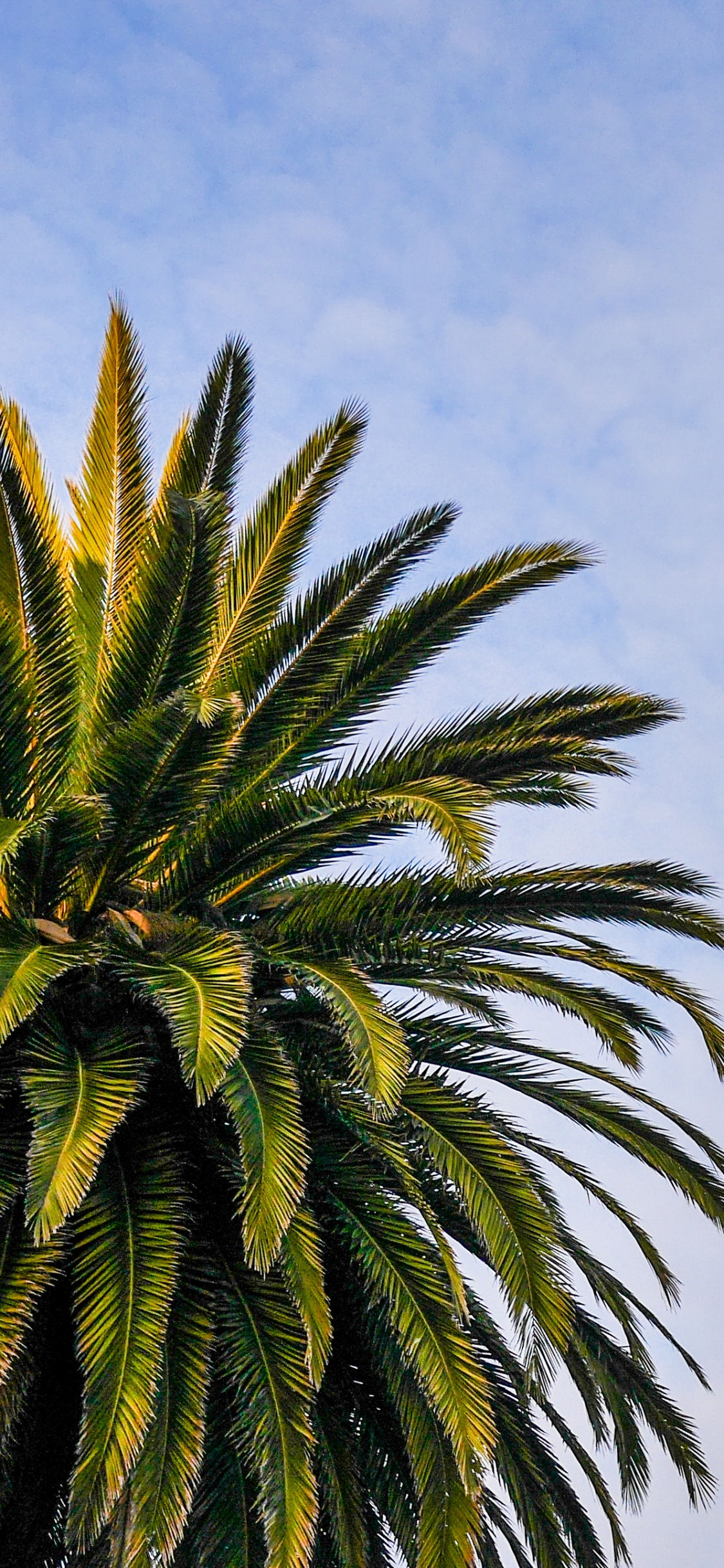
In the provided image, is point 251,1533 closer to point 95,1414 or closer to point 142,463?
point 95,1414

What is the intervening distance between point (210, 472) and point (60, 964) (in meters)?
3.86

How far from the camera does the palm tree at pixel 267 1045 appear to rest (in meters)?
6.60

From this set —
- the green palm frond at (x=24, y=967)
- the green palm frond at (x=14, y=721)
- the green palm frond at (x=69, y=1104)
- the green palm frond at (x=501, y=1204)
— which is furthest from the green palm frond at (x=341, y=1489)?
the green palm frond at (x=14, y=721)

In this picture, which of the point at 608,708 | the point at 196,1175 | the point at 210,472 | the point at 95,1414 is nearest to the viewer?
the point at 95,1414

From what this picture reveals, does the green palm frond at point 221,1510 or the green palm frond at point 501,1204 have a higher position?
the green palm frond at point 501,1204

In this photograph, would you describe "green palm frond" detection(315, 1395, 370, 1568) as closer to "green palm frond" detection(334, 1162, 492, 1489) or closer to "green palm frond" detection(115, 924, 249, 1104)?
"green palm frond" detection(334, 1162, 492, 1489)

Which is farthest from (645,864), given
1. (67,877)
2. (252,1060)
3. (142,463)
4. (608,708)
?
(142,463)

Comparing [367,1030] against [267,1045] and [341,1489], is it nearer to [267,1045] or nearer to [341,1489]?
[267,1045]

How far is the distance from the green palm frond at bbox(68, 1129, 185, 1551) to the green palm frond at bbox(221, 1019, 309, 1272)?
45 centimetres

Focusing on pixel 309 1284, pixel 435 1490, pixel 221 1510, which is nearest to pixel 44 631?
pixel 309 1284

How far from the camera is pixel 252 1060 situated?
7160 millimetres

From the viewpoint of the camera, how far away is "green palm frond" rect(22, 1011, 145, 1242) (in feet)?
19.4

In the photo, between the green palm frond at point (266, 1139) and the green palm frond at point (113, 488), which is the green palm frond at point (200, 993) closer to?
the green palm frond at point (266, 1139)

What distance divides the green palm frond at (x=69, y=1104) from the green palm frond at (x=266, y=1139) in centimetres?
49
